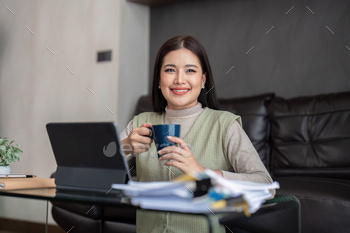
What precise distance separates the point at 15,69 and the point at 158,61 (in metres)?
2.51

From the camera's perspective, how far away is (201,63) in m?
1.59

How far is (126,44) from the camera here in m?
3.26

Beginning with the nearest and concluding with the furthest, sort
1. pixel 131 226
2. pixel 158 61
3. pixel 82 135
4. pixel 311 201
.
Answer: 1. pixel 82 135
2. pixel 158 61
3. pixel 311 201
4. pixel 131 226

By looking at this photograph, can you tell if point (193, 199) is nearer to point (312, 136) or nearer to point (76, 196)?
point (76, 196)

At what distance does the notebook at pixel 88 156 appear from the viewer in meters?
1.02

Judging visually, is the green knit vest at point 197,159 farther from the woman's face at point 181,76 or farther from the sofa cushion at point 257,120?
the sofa cushion at point 257,120

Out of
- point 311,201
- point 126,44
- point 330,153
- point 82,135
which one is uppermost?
point 126,44

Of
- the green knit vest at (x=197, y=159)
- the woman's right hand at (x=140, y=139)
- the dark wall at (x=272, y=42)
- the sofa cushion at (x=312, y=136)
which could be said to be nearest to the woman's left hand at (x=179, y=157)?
the woman's right hand at (x=140, y=139)

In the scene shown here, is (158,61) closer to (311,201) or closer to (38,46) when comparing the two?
(311,201)

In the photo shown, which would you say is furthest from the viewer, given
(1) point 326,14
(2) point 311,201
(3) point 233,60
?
(3) point 233,60

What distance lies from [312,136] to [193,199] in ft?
5.31

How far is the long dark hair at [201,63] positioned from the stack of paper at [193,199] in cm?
81

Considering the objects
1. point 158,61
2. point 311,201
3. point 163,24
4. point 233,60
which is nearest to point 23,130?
point 163,24

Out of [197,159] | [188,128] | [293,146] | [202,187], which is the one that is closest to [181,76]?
[188,128]
